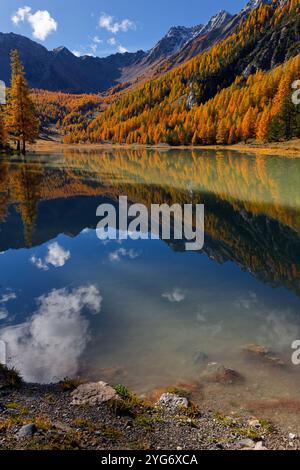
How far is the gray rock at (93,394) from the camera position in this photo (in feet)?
26.5

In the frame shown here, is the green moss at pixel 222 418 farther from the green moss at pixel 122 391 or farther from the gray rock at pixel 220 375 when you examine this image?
the green moss at pixel 122 391

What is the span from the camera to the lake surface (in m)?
9.68

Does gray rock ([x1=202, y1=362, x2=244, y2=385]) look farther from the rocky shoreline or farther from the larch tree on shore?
the larch tree on shore

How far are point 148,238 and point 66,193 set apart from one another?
649 inches

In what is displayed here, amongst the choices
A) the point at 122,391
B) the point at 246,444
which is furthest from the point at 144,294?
the point at 246,444

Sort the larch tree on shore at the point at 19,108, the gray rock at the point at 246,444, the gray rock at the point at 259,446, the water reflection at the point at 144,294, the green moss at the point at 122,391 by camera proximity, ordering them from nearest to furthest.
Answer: the gray rock at the point at 259,446, the gray rock at the point at 246,444, the green moss at the point at 122,391, the water reflection at the point at 144,294, the larch tree on shore at the point at 19,108

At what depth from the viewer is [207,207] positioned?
28.8 meters

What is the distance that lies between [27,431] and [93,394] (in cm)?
220

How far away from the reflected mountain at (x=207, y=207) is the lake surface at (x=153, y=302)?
142mm

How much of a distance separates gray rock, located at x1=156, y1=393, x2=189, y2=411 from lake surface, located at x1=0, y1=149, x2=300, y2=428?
0.63 meters

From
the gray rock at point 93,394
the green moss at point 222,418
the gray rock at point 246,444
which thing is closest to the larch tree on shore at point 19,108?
the gray rock at point 93,394

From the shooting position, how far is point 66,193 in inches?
1395

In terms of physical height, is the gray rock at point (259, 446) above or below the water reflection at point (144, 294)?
below

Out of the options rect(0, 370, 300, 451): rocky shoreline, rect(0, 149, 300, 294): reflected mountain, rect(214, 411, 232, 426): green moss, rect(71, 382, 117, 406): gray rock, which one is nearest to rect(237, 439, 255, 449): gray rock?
rect(0, 370, 300, 451): rocky shoreline
